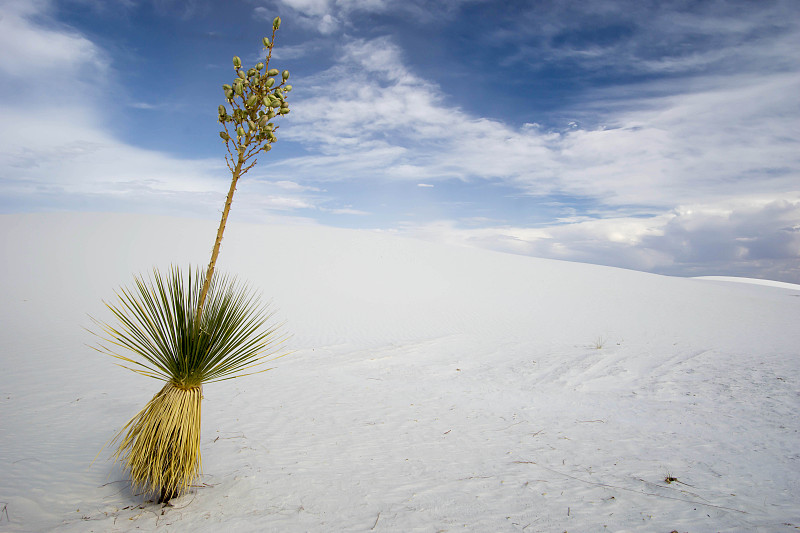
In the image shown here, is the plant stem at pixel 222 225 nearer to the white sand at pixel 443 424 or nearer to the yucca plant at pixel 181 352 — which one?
the yucca plant at pixel 181 352

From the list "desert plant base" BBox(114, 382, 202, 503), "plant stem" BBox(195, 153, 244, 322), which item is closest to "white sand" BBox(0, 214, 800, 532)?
"desert plant base" BBox(114, 382, 202, 503)

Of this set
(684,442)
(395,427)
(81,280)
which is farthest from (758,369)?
(81,280)

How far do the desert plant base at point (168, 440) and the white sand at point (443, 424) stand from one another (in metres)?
0.32

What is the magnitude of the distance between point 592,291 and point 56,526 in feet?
78.9

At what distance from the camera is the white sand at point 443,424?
12.3ft

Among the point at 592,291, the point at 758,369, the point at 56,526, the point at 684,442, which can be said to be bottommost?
the point at 56,526

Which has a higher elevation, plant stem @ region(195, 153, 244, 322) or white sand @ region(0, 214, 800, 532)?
plant stem @ region(195, 153, 244, 322)

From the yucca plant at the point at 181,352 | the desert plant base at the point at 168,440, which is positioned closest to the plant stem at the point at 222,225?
the yucca plant at the point at 181,352

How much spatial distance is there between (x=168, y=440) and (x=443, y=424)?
3.98m

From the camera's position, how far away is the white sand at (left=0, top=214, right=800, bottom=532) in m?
3.74

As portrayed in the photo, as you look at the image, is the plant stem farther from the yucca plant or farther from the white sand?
the white sand

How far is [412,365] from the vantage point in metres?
10.7

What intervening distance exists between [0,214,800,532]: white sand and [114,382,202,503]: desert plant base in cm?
32

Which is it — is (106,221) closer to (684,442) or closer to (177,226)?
(177,226)
